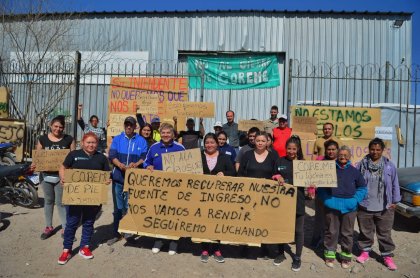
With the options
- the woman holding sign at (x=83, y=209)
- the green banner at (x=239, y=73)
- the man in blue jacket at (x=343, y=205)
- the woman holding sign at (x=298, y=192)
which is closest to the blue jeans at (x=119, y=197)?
the woman holding sign at (x=83, y=209)

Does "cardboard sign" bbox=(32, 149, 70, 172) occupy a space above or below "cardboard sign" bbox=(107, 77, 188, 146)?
below

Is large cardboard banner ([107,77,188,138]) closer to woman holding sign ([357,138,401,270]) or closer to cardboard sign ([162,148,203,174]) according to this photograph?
cardboard sign ([162,148,203,174])

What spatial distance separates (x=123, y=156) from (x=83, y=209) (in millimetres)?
978

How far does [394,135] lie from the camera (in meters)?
9.03

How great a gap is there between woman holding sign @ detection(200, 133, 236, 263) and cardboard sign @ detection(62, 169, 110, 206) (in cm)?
140

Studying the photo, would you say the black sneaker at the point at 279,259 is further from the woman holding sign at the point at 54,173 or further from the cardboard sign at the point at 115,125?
Result: the cardboard sign at the point at 115,125

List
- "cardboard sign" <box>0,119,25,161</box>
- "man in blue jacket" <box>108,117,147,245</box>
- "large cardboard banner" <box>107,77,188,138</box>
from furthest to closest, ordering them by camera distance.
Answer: "large cardboard banner" <box>107,77,188,138</box> → "cardboard sign" <box>0,119,25,161</box> → "man in blue jacket" <box>108,117,147,245</box>

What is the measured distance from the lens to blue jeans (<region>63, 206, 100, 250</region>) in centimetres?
427

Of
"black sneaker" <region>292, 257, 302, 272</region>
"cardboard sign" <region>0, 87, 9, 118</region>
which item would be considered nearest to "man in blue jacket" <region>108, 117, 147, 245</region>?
"black sneaker" <region>292, 257, 302, 272</region>

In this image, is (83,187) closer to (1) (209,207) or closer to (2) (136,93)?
(1) (209,207)

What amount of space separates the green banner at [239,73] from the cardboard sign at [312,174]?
846cm

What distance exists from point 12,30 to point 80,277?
11665 mm

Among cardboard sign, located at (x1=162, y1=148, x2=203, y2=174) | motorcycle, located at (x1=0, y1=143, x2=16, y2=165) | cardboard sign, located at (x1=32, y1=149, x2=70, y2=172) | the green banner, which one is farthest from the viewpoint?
the green banner

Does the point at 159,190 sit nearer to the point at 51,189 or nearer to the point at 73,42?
the point at 51,189
